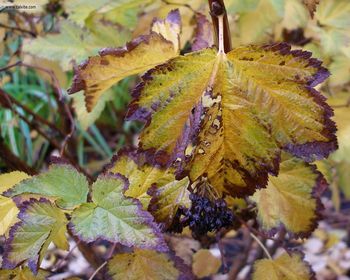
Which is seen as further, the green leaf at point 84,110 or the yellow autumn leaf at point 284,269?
the green leaf at point 84,110

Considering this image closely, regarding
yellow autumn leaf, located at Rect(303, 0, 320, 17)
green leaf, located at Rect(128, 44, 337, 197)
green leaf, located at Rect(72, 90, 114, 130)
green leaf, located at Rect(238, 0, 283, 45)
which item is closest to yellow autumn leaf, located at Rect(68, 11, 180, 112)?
green leaf, located at Rect(128, 44, 337, 197)

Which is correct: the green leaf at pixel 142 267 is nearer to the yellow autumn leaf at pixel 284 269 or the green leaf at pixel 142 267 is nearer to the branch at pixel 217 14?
the yellow autumn leaf at pixel 284 269

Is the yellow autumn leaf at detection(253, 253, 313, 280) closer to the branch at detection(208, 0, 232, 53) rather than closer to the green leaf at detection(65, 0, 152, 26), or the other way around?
the branch at detection(208, 0, 232, 53)

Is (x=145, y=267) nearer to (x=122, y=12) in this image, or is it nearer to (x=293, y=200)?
(x=293, y=200)

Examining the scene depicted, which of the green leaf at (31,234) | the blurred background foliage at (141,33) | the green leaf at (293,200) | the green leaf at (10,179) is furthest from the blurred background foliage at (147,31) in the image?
the green leaf at (31,234)

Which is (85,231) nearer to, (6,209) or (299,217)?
(6,209)

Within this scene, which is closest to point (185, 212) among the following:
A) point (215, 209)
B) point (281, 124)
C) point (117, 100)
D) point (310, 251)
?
point (215, 209)
